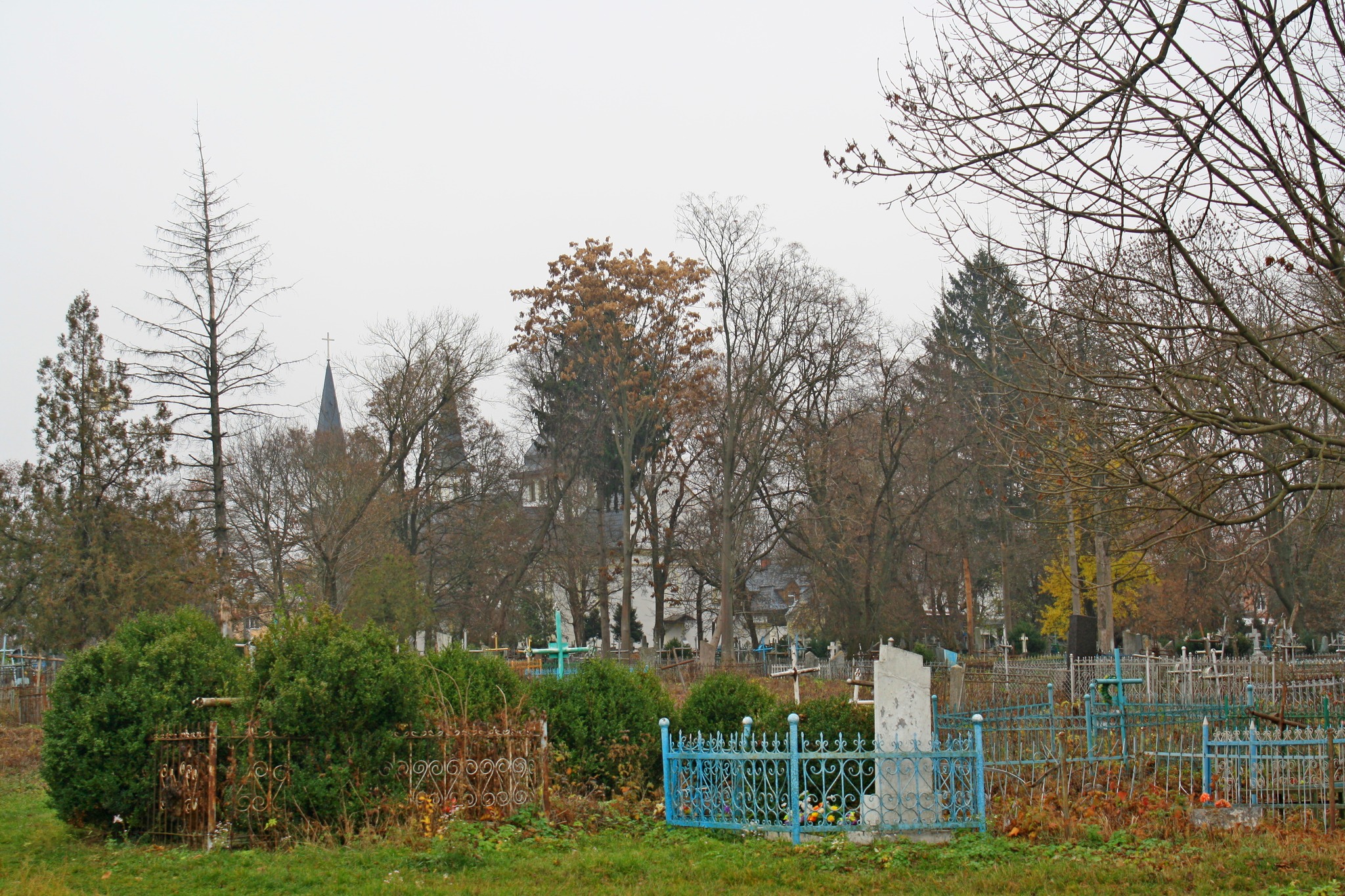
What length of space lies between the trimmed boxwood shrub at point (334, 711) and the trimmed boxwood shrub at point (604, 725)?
1891 mm

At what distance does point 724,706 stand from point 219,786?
496 cm

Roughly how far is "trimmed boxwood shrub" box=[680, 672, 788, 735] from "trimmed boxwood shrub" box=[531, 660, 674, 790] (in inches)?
12.4

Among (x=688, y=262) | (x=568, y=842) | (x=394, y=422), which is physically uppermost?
(x=688, y=262)

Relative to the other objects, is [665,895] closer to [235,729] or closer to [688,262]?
[235,729]

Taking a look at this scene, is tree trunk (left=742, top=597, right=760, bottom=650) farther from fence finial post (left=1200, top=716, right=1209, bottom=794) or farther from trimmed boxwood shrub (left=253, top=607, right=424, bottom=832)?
trimmed boxwood shrub (left=253, top=607, right=424, bottom=832)

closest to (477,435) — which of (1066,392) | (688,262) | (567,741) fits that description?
(688,262)

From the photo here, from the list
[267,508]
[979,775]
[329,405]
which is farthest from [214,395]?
[329,405]

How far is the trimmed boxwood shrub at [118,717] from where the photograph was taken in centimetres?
941

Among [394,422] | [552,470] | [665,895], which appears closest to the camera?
[665,895]

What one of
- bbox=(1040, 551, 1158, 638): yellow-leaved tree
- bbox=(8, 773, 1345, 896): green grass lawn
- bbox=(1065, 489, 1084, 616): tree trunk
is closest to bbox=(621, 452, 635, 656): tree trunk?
bbox=(1065, 489, 1084, 616): tree trunk

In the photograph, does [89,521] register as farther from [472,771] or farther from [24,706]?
[472,771]

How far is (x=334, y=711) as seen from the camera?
927cm

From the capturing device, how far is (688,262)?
36.6 metres

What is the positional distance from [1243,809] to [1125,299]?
14.3 ft
